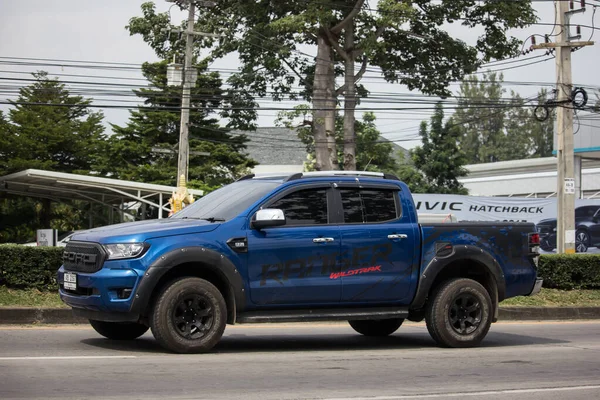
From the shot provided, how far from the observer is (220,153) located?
48.4 metres

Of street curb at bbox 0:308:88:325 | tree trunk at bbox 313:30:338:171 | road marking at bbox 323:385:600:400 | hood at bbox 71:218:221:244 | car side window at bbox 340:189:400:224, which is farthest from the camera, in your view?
tree trunk at bbox 313:30:338:171

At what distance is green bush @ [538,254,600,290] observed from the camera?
1727cm

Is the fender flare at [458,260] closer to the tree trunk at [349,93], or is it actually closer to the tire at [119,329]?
the tire at [119,329]

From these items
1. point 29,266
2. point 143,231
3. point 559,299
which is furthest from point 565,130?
point 143,231

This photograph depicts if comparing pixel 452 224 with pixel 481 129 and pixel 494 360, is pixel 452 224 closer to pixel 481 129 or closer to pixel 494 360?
pixel 494 360

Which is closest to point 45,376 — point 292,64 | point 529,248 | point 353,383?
point 353,383

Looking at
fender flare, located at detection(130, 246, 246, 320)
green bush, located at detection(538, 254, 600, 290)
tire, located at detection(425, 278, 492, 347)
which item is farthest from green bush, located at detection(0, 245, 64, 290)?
green bush, located at detection(538, 254, 600, 290)

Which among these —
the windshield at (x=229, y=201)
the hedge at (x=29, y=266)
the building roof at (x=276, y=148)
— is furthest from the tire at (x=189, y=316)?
the building roof at (x=276, y=148)

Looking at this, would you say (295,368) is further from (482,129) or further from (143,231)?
(482,129)

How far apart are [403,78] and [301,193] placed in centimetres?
2449

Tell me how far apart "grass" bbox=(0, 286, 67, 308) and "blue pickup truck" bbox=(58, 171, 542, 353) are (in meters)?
3.27

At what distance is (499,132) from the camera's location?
98250mm

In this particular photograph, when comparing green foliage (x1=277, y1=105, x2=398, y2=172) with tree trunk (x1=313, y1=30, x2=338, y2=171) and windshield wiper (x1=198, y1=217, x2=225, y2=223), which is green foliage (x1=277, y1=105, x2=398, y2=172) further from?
windshield wiper (x1=198, y1=217, x2=225, y2=223)

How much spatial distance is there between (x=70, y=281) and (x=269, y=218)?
220cm
